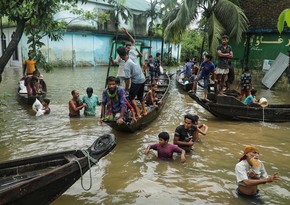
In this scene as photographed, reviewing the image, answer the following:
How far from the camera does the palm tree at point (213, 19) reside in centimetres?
1594

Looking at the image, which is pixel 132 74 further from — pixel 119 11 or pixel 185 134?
pixel 119 11

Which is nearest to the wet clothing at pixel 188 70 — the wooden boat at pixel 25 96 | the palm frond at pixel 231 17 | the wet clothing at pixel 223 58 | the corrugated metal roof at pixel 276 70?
the palm frond at pixel 231 17

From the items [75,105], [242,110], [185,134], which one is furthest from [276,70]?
[185,134]

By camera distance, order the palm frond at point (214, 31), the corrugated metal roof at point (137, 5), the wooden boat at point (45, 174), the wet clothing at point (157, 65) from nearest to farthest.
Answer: the wooden boat at point (45, 174) < the wet clothing at point (157, 65) < the palm frond at point (214, 31) < the corrugated metal roof at point (137, 5)

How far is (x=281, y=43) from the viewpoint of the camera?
54.8ft

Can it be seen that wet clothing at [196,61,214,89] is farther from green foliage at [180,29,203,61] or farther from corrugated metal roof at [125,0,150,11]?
green foliage at [180,29,203,61]

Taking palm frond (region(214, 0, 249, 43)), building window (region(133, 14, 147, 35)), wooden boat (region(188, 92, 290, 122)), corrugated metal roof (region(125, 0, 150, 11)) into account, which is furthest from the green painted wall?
corrugated metal roof (region(125, 0, 150, 11))

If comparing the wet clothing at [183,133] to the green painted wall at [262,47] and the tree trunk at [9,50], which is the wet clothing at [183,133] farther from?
the green painted wall at [262,47]

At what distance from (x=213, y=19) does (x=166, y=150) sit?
11.8 meters

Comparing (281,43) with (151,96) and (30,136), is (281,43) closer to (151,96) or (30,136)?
(151,96)

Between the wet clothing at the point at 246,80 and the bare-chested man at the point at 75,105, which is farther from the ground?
the wet clothing at the point at 246,80

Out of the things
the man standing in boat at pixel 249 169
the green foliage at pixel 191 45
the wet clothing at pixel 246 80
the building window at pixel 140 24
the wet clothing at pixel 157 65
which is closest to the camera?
the man standing in boat at pixel 249 169

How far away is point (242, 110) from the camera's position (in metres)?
9.49

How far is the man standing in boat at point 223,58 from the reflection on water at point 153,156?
4.76ft
